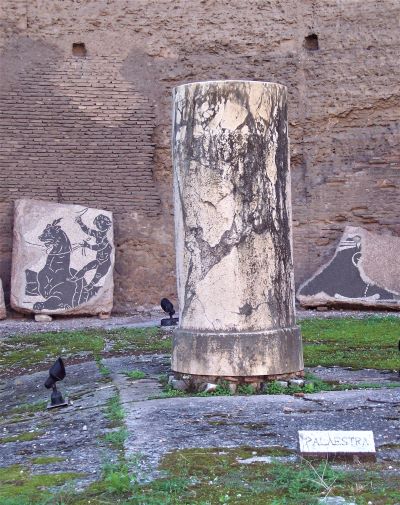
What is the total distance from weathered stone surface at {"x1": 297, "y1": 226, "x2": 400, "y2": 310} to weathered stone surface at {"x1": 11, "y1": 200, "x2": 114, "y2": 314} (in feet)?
9.08

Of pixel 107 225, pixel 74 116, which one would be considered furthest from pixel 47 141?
pixel 107 225

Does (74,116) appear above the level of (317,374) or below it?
above

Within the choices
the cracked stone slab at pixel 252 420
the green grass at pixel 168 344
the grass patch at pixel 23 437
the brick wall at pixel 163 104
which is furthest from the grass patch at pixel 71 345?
the brick wall at pixel 163 104

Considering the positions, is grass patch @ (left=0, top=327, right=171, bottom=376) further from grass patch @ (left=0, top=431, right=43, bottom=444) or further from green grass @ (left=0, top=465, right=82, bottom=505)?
green grass @ (left=0, top=465, right=82, bottom=505)

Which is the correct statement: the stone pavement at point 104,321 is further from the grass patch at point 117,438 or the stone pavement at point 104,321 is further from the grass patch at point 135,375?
the grass patch at point 117,438

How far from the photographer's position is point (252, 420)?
474 cm

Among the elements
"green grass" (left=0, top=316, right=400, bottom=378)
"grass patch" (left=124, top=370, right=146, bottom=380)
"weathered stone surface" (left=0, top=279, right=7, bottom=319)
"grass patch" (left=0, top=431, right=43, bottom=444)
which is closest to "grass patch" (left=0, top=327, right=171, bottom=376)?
"green grass" (left=0, top=316, right=400, bottom=378)

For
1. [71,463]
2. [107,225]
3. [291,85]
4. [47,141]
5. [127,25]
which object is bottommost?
[71,463]

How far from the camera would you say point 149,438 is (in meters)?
4.39

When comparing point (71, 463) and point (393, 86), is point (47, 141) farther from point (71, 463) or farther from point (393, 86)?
point (71, 463)

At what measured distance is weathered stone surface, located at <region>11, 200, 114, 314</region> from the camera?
1180cm

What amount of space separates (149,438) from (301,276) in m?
8.87

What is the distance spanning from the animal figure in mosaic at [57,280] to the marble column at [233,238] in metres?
6.14

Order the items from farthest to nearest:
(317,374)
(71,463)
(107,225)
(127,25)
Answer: (127,25) < (107,225) < (317,374) < (71,463)
